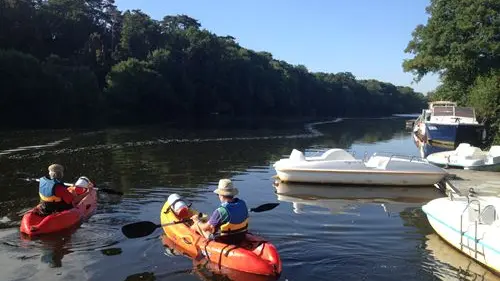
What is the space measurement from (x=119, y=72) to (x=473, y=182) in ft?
169

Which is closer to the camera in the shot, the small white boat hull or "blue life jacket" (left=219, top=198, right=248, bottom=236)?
"blue life jacket" (left=219, top=198, right=248, bottom=236)

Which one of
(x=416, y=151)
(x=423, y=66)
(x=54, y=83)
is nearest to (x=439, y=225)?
(x=416, y=151)

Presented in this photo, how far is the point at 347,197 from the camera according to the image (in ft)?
52.0

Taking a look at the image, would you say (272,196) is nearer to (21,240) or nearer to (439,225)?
(439,225)

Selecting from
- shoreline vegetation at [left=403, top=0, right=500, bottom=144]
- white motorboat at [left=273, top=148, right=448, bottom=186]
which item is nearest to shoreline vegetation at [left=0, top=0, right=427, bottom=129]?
shoreline vegetation at [left=403, top=0, right=500, bottom=144]

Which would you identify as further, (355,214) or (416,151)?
(416,151)

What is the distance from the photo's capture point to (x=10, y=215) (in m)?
12.8

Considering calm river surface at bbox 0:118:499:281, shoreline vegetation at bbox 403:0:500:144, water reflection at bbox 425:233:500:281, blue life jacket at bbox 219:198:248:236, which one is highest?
shoreline vegetation at bbox 403:0:500:144

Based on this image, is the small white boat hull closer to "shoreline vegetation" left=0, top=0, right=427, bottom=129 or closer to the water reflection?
the water reflection

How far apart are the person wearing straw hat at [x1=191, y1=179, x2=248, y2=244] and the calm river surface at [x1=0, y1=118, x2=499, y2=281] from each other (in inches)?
27.1

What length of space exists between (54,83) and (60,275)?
4453 cm

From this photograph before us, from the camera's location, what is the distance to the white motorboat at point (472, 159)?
18875 millimetres

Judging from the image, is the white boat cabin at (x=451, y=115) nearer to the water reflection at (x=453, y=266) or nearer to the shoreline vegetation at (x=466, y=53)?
the shoreline vegetation at (x=466, y=53)

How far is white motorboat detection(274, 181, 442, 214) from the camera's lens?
1443cm
